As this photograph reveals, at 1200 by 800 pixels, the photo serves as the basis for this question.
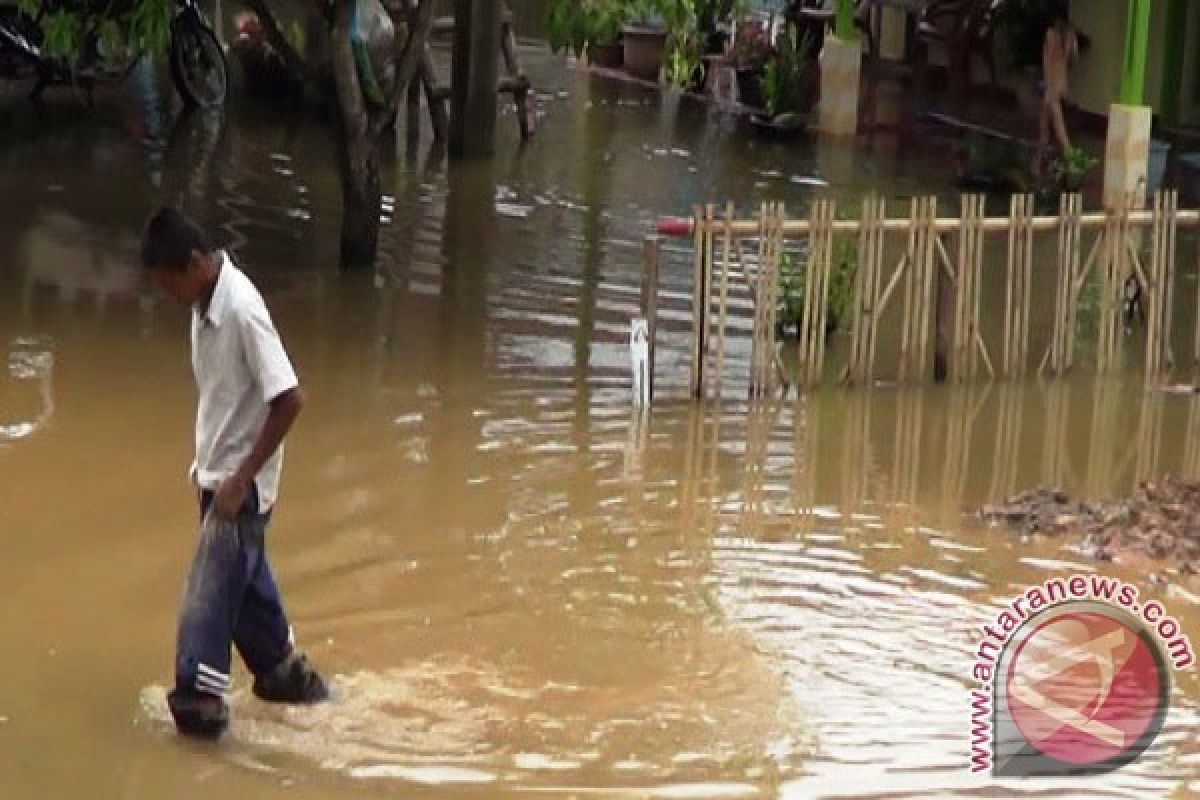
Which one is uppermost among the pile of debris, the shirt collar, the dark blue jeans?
the shirt collar

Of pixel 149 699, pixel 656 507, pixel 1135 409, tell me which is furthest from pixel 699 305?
pixel 149 699

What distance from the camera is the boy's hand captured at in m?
5.72

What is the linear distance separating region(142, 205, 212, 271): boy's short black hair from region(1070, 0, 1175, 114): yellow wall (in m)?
16.0

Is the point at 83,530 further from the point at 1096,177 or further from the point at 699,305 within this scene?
the point at 1096,177

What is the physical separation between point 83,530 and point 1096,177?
11680 millimetres

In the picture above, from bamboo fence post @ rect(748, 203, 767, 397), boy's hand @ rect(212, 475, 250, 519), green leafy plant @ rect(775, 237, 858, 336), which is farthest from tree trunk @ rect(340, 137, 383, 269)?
boy's hand @ rect(212, 475, 250, 519)

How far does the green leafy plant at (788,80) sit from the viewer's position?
21.1 meters

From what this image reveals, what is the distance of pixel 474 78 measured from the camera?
18188 millimetres

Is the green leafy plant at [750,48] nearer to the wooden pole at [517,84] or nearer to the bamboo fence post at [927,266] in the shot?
the wooden pole at [517,84]

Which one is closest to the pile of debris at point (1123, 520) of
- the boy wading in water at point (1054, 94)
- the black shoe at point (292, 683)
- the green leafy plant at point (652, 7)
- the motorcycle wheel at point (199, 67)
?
the black shoe at point (292, 683)

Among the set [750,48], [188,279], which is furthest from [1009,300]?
[750,48]

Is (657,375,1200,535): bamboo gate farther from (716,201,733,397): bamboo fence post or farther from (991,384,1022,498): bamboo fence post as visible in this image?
(716,201,733,397): bamboo fence post

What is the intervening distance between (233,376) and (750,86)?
1779 cm

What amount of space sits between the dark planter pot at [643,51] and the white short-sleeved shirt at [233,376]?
808 inches
